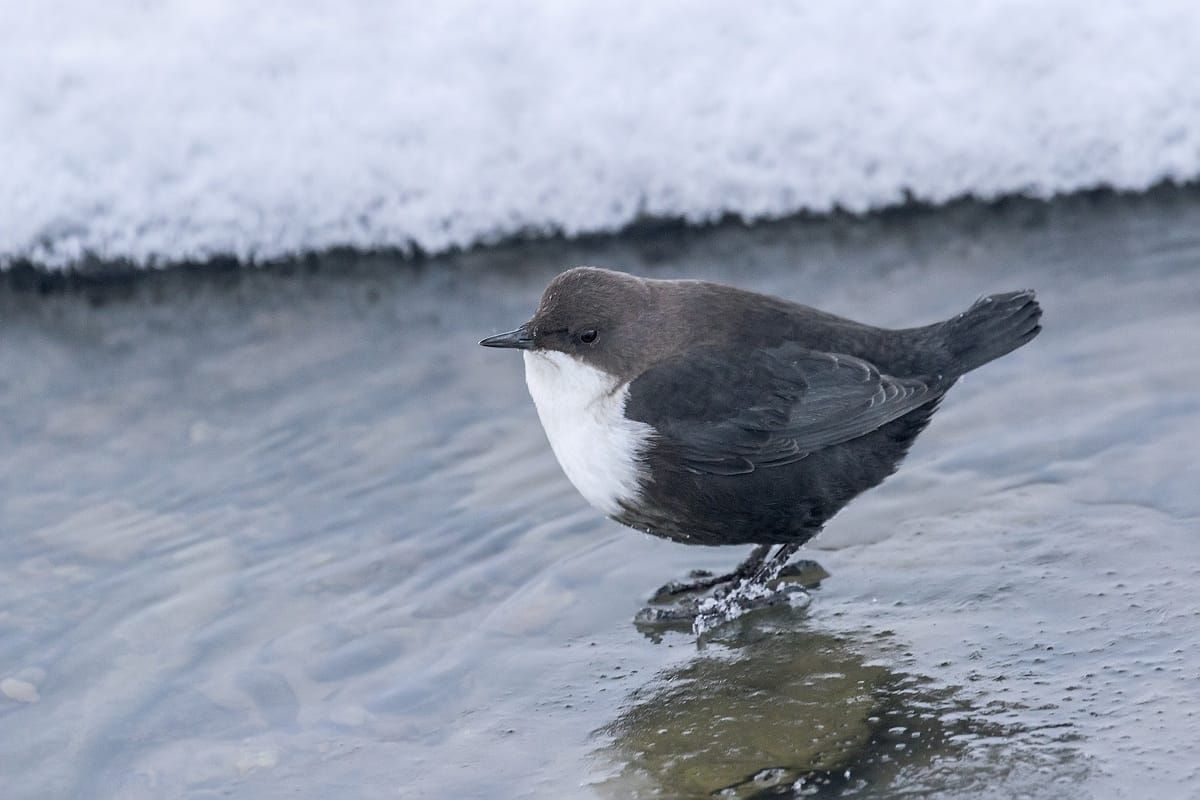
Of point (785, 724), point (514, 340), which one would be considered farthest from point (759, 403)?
point (785, 724)

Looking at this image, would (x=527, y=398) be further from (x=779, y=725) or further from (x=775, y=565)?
(x=779, y=725)

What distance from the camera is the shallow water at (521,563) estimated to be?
3119mm

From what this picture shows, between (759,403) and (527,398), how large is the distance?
1.43 metres

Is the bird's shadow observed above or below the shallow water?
below

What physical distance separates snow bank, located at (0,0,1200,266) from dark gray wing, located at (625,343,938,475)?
8.14 ft

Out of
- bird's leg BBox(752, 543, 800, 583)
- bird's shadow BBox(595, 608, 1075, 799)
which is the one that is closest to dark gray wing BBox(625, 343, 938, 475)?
bird's leg BBox(752, 543, 800, 583)

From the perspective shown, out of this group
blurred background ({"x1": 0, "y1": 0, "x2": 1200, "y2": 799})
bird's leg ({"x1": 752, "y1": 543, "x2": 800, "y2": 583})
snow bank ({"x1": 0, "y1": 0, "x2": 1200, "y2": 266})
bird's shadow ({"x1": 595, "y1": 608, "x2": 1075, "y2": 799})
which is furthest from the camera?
snow bank ({"x1": 0, "y1": 0, "x2": 1200, "y2": 266})

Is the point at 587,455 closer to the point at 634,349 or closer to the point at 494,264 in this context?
the point at 634,349

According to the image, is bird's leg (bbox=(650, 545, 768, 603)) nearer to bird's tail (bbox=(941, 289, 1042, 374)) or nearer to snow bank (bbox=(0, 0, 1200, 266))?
bird's tail (bbox=(941, 289, 1042, 374))

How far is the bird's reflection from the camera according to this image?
2.93 metres

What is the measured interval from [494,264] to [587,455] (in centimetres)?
251

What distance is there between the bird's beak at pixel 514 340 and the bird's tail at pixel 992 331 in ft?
3.87

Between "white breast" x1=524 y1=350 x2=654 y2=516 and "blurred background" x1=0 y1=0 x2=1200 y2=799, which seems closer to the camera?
"blurred background" x1=0 y1=0 x2=1200 y2=799

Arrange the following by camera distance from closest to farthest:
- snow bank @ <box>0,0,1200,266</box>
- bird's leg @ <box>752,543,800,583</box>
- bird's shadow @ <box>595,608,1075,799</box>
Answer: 1. bird's shadow @ <box>595,608,1075,799</box>
2. bird's leg @ <box>752,543,800,583</box>
3. snow bank @ <box>0,0,1200,266</box>
